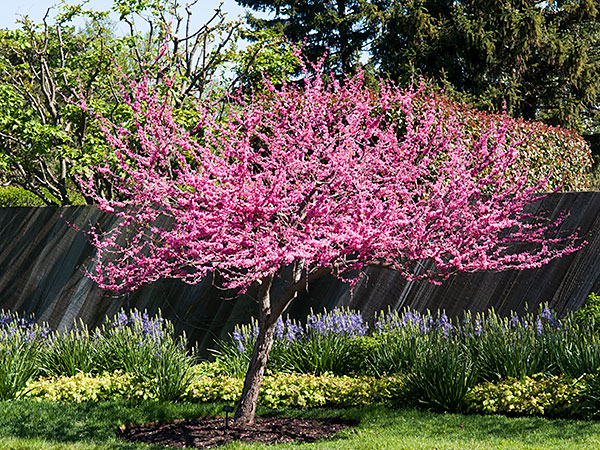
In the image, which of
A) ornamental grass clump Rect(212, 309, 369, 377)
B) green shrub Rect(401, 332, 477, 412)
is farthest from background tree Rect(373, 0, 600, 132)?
green shrub Rect(401, 332, 477, 412)

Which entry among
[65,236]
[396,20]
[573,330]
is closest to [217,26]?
[65,236]

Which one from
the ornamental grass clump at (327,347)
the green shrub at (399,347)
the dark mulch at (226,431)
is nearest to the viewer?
the dark mulch at (226,431)

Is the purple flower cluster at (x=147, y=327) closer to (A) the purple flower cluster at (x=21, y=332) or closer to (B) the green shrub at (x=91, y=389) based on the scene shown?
(B) the green shrub at (x=91, y=389)

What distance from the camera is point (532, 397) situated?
5.39m

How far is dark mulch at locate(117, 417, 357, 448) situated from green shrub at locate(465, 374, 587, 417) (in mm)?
1130

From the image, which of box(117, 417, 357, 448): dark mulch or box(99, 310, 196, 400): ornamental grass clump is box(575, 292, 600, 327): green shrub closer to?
box(117, 417, 357, 448): dark mulch

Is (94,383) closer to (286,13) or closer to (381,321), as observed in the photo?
(381,321)

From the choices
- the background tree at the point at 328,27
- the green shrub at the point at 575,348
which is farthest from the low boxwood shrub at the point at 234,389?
the background tree at the point at 328,27

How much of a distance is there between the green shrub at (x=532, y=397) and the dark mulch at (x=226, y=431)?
1130mm

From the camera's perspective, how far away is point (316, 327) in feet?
23.1

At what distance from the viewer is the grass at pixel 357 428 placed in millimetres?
4578

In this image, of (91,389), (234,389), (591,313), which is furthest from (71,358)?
(591,313)

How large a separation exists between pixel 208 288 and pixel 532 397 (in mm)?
4476

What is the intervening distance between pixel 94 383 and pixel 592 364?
4906 mm
